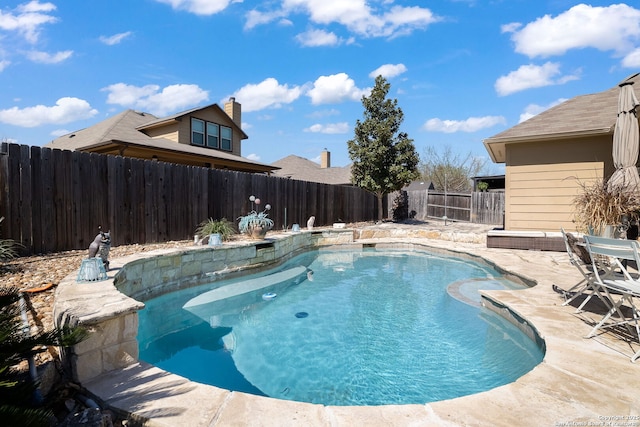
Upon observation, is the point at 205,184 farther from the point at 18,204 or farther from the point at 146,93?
the point at 146,93

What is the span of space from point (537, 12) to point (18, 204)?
13596 millimetres

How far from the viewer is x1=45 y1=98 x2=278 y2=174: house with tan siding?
12500 millimetres

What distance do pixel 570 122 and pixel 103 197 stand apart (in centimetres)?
1125

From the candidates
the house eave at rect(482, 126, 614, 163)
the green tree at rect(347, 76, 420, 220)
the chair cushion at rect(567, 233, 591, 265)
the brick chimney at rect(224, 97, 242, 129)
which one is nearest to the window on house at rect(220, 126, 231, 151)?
the brick chimney at rect(224, 97, 242, 129)

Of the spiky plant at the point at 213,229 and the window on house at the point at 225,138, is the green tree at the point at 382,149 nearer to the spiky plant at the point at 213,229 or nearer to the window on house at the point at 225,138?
the window on house at the point at 225,138

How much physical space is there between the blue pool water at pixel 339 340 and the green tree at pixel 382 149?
10.5 m

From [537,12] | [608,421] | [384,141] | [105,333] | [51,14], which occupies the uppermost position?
[537,12]

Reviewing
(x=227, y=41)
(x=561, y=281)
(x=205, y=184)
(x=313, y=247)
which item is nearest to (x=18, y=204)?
(x=205, y=184)

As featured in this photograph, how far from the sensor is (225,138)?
17594mm

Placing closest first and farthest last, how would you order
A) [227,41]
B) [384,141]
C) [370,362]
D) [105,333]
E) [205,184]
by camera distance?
[105,333] < [370,362] < [205,184] < [227,41] < [384,141]

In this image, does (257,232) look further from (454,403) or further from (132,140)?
(132,140)

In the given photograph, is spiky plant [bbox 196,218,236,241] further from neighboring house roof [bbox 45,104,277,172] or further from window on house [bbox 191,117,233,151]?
window on house [bbox 191,117,233,151]

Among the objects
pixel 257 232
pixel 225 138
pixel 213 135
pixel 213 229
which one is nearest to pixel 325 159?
pixel 225 138

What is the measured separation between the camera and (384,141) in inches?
661
